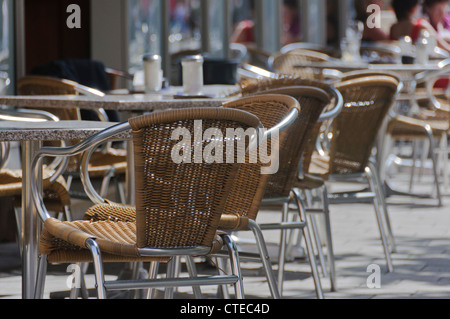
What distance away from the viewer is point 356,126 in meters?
4.45

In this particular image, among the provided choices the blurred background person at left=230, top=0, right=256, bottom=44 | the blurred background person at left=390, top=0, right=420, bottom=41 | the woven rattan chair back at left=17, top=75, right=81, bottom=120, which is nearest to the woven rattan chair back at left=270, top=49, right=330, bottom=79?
the blurred background person at left=230, top=0, right=256, bottom=44

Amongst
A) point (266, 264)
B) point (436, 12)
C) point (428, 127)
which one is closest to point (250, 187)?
point (266, 264)

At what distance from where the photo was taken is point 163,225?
2.46m

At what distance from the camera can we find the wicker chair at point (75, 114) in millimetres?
4492

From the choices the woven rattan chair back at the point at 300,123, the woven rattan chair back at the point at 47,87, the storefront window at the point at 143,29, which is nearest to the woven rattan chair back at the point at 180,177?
the woven rattan chair back at the point at 300,123

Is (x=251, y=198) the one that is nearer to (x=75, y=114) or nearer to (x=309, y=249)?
(x=309, y=249)

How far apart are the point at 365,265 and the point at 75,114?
1.76m


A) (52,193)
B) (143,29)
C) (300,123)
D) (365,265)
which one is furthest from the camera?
(143,29)

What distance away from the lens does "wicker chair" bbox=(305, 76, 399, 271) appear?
14.5 feet

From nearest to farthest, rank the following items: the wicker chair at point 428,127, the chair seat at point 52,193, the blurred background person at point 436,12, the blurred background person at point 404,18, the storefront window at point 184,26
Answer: the chair seat at point 52,193 → the wicker chair at point 428,127 → the storefront window at point 184,26 → the blurred background person at point 404,18 → the blurred background person at point 436,12

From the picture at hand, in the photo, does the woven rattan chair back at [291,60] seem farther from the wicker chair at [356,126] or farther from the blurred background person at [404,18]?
the wicker chair at [356,126]

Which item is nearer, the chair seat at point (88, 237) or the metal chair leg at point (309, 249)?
the chair seat at point (88, 237)

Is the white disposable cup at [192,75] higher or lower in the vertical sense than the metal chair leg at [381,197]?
higher
